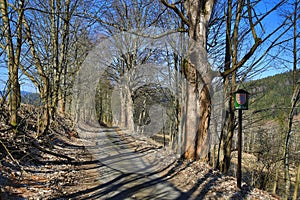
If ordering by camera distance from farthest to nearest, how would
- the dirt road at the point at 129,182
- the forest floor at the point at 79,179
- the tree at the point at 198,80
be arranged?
1. the tree at the point at 198,80
2. the dirt road at the point at 129,182
3. the forest floor at the point at 79,179

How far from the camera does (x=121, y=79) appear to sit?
2161 cm

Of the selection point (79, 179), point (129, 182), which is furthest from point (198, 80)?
point (79, 179)

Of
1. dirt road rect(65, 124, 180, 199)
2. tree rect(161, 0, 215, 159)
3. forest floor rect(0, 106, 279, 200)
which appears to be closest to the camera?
forest floor rect(0, 106, 279, 200)

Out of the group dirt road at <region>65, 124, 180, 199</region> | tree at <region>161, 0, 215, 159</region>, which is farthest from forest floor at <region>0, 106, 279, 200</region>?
tree at <region>161, 0, 215, 159</region>

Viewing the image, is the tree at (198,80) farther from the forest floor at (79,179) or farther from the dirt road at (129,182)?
the dirt road at (129,182)

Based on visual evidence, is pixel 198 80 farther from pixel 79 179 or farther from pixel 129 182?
pixel 79 179

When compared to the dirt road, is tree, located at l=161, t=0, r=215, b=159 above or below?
above

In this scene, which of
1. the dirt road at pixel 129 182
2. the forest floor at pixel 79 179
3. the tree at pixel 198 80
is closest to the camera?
the forest floor at pixel 79 179

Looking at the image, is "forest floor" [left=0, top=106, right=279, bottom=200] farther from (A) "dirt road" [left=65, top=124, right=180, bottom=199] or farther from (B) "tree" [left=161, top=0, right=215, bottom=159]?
(B) "tree" [left=161, top=0, right=215, bottom=159]

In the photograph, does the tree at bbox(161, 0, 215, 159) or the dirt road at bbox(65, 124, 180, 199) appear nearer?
the dirt road at bbox(65, 124, 180, 199)

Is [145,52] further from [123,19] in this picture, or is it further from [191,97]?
[191,97]

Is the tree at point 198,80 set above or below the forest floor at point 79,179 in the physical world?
above

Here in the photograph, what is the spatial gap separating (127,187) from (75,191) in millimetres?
1020

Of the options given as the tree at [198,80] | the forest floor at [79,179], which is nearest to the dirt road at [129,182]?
the forest floor at [79,179]
